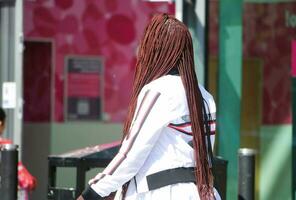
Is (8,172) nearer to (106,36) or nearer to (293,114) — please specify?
(293,114)

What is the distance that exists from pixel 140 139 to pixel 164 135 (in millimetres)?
112

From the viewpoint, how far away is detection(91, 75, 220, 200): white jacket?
3334 millimetres

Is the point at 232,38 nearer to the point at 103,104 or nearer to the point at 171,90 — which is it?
the point at 103,104

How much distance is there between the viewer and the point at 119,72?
30.9 feet

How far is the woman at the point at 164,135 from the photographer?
132 inches

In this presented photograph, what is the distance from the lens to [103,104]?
941 centimetres

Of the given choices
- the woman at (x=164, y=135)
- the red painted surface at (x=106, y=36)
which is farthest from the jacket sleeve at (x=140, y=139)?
the red painted surface at (x=106, y=36)

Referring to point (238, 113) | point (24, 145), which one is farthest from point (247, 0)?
point (24, 145)

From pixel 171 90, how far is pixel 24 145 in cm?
591

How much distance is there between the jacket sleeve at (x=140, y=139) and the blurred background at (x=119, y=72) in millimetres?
4530

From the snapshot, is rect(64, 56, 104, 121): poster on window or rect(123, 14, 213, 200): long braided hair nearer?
rect(123, 14, 213, 200): long braided hair

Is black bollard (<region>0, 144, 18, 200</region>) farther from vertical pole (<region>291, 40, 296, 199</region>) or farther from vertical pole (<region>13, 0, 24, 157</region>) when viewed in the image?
vertical pole (<region>291, 40, 296, 199</region>)

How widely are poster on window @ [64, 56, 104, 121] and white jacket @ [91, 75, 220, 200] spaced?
19.6ft

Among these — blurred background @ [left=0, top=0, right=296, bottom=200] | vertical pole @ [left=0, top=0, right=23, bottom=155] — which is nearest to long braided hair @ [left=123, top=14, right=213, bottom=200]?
blurred background @ [left=0, top=0, right=296, bottom=200]
